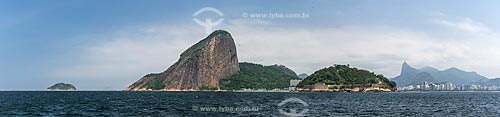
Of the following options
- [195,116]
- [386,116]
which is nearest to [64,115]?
[195,116]

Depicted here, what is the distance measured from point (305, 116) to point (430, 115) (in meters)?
20.5

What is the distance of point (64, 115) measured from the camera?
63188mm

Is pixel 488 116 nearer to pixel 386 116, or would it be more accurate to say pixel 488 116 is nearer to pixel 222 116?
pixel 386 116

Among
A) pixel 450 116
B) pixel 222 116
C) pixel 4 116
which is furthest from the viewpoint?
pixel 450 116

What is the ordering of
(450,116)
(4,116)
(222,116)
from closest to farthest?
(222,116) < (4,116) < (450,116)

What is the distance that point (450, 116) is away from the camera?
6662 cm

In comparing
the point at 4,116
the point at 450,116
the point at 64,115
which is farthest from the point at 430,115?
the point at 4,116

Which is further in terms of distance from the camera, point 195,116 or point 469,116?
point 469,116

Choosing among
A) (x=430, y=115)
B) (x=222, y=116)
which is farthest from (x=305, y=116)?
(x=430, y=115)

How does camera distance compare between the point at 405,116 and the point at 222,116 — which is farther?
the point at 405,116

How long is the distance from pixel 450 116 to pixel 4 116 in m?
64.3

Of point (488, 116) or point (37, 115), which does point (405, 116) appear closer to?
point (488, 116)

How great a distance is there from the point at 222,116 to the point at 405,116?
87.9ft

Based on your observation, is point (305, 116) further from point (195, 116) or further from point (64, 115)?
point (64, 115)
